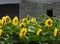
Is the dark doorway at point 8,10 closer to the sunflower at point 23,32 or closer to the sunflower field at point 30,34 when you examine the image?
the sunflower field at point 30,34

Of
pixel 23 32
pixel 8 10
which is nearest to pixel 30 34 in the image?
pixel 23 32

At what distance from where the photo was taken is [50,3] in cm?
888

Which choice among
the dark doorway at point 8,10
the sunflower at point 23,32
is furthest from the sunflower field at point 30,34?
the dark doorway at point 8,10

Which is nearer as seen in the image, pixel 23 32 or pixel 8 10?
pixel 23 32

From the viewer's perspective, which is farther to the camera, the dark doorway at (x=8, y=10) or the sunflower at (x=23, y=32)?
the dark doorway at (x=8, y=10)

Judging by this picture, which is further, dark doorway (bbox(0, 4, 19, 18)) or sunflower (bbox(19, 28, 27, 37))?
dark doorway (bbox(0, 4, 19, 18))

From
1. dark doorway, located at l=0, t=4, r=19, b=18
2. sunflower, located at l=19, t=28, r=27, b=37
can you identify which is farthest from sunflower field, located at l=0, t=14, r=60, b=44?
dark doorway, located at l=0, t=4, r=19, b=18

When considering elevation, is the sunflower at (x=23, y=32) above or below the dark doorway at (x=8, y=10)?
above

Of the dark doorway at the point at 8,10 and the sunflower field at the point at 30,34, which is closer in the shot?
the sunflower field at the point at 30,34

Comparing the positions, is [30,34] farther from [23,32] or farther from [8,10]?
[8,10]

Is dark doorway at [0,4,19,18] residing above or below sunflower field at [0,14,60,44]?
below

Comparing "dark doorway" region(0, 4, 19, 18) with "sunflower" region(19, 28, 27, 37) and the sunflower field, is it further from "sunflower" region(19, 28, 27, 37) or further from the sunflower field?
"sunflower" region(19, 28, 27, 37)

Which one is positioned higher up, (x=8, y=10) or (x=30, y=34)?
(x=30, y=34)

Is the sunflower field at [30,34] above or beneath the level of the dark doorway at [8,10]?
above
